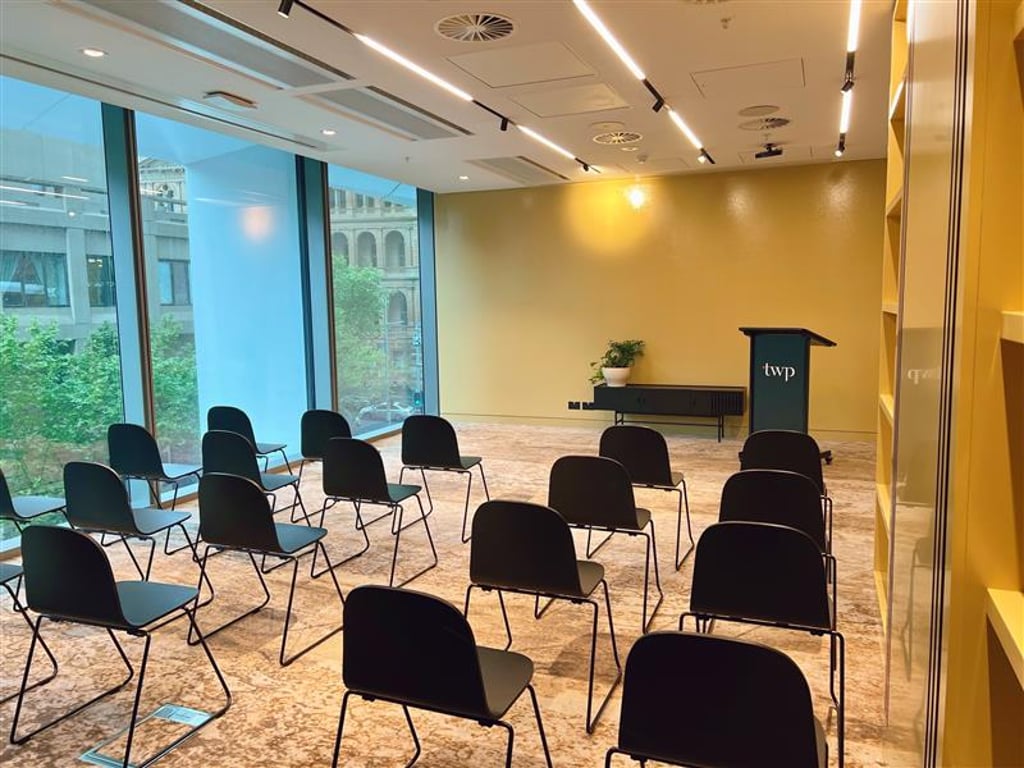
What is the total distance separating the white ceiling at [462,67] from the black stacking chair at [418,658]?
10.9ft

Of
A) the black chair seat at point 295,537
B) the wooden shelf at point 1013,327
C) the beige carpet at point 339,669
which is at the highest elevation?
the wooden shelf at point 1013,327

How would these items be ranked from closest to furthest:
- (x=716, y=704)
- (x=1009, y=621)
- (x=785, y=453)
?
(x=1009, y=621), (x=716, y=704), (x=785, y=453)

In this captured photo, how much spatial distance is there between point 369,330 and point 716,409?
455 centimetres

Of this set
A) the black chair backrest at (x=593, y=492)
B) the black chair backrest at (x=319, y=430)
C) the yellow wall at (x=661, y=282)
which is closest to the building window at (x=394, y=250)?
the yellow wall at (x=661, y=282)

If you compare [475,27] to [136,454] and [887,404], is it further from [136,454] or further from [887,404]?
[136,454]

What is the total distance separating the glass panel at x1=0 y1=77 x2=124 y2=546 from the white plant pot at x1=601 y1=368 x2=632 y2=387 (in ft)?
Answer: 18.7

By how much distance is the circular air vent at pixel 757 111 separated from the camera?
6.05 metres

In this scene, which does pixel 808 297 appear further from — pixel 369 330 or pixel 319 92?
pixel 319 92

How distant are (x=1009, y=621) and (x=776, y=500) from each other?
2.31m

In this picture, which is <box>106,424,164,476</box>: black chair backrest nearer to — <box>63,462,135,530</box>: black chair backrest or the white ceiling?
<box>63,462,135,530</box>: black chair backrest

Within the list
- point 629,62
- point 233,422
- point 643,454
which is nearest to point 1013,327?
point 643,454

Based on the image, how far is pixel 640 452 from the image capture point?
15.1ft

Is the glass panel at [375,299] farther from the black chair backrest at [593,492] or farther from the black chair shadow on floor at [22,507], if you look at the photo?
the black chair backrest at [593,492]

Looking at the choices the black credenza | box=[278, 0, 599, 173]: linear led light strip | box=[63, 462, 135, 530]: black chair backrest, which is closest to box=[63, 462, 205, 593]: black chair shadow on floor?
box=[63, 462, 135, 530]: black chair backrest
